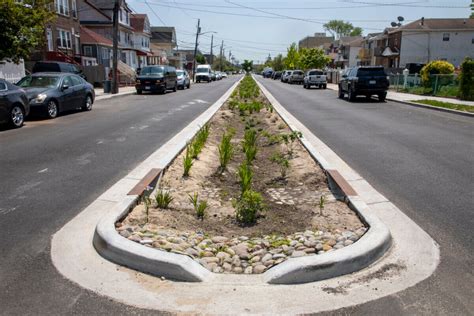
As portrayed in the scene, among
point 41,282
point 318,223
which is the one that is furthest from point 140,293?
point 318,223

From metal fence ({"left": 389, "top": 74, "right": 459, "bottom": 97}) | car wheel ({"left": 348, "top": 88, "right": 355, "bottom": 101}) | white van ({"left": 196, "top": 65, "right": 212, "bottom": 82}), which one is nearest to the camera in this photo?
car wheel ({"left": 348, "top": 88, "right": 355, "bottom": 101})

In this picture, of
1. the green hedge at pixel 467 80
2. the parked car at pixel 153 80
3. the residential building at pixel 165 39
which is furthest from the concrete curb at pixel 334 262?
the residential building at pixel 165 39

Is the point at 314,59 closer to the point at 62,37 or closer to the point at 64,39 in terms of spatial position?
the point at 64,39

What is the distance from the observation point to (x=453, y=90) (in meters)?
25.0

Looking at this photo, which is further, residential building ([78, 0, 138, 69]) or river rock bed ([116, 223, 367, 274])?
residential building ([78, 0, 138, 69])

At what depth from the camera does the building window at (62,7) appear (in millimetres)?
37616

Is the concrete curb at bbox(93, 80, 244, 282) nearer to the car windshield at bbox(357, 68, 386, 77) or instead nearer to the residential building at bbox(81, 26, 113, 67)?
the car windshield at bbox(357, 68, 386, 77)

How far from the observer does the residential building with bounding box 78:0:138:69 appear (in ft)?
183

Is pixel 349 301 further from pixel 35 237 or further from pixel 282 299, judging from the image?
pixel 35 237

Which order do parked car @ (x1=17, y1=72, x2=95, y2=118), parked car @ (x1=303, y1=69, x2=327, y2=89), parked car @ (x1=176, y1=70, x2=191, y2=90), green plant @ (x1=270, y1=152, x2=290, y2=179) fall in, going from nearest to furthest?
green plant @ (x1=270, y1=152, x2=290, y2=179) < parked car @ (x1=17, y1=72, x2=95, y2=118) < parked car @ (x1=176, y1=70, x2=191, y2=90) < parked car @ (x1=303, y1=69, x2=327, y2=89)

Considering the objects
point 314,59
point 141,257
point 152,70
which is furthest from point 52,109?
point 314,59

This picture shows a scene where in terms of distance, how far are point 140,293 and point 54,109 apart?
13.3 metres

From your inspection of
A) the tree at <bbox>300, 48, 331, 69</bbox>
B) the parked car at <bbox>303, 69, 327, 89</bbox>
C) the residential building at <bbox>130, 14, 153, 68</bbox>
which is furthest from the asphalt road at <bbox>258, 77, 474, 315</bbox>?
the tree at <bbox>300, 48, 331, 69</bbox>

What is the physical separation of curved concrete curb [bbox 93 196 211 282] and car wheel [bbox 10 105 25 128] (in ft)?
32.3
